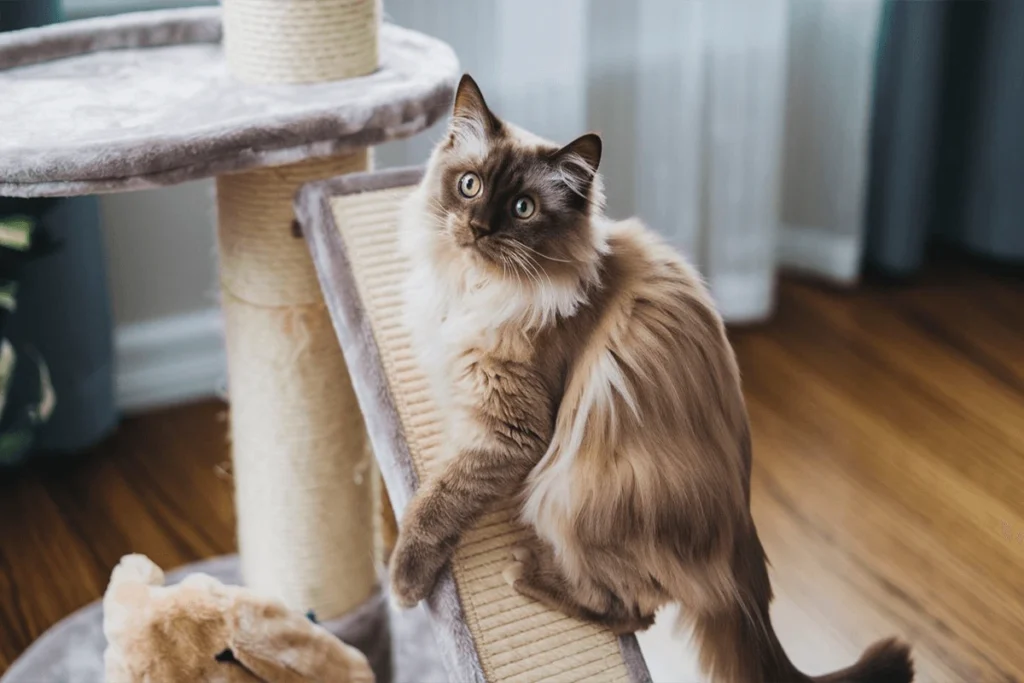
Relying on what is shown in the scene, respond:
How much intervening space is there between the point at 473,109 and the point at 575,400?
31cm

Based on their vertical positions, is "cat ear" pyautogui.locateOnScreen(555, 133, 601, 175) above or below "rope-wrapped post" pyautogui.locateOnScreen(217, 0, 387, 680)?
above

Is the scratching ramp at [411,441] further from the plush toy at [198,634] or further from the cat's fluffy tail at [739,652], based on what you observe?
the plush toy at [198,634]

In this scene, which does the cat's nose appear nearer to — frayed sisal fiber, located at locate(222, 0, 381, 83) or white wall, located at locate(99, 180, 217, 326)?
frayed sisal fiber, located at locate(222, 0, 381, 83)

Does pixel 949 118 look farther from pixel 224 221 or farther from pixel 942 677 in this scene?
pixel 224 221

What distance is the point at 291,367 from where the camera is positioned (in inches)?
60.7

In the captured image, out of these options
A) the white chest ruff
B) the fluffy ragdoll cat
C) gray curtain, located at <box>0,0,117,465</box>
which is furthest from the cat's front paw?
gray curtain, located at <box>0,0,117,465</box>

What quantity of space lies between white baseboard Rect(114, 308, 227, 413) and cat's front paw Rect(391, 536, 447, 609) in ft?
3.96

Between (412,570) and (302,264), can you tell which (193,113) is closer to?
(302,264)

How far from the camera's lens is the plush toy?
1.25 metres

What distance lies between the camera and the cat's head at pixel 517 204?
3.65 ft

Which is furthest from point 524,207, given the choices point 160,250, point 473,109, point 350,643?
point 160,250

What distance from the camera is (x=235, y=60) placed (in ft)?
4.97

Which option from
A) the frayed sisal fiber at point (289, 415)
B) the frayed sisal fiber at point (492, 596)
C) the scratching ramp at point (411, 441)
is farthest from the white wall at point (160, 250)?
the frayed sisal fiber at point (492, 596)

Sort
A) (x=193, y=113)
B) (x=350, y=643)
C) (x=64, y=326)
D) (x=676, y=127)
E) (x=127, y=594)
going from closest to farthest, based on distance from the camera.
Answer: (x=127, y=594)
(x=193, y=113)
(x=350, y=643)
(x=64, y=326)
(x=676, y=127)
